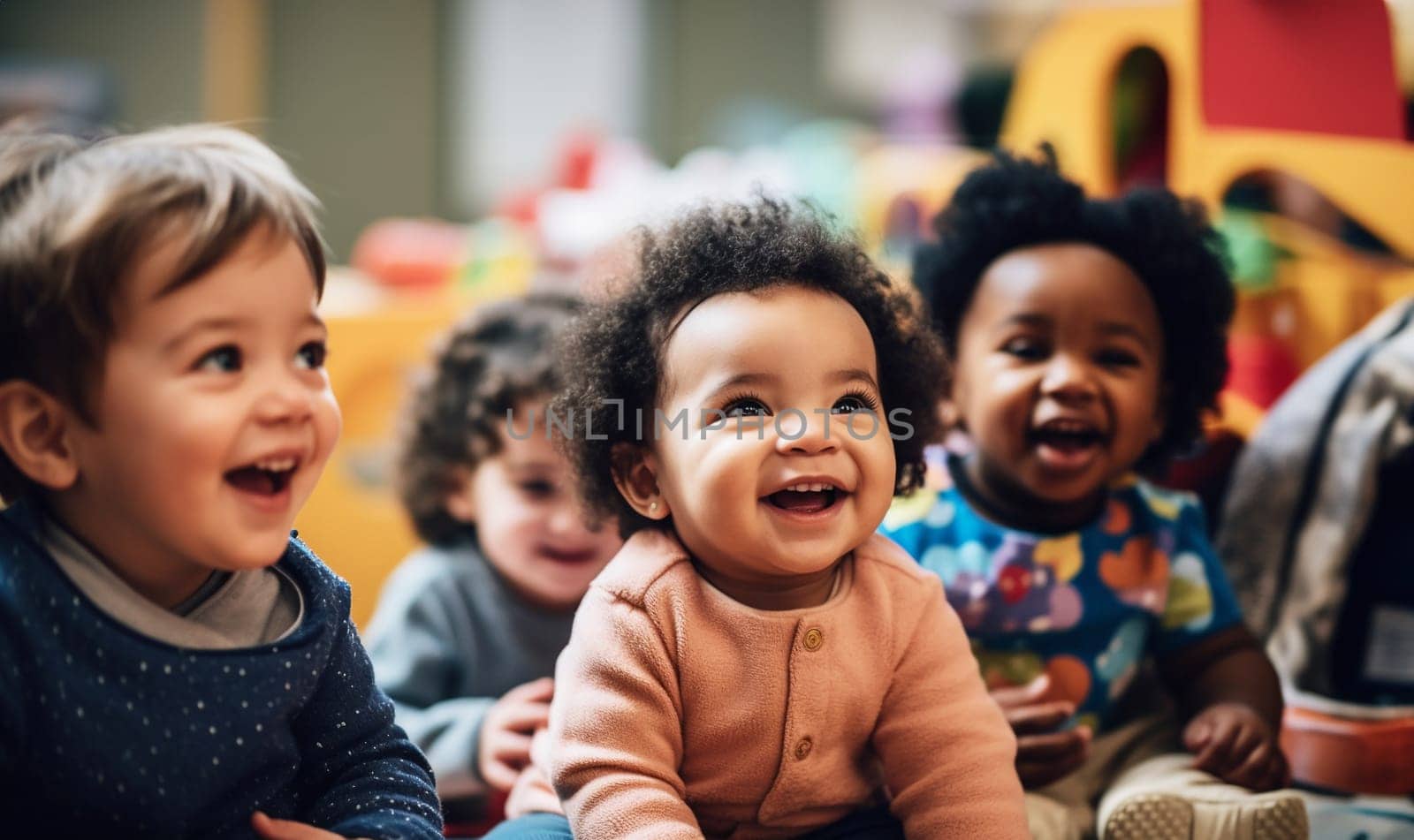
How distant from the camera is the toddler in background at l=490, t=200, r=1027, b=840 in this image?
2.73 ft

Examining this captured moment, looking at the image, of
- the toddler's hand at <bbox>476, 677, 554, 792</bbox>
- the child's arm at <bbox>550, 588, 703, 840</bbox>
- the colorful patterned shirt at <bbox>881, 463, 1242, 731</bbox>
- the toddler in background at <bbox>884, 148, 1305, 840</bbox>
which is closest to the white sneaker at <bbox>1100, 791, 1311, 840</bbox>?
the toddler in background at <bbox>884, 148, 1305, 840</bbox>

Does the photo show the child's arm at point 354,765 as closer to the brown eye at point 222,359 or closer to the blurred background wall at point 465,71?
the brown eye at point 222,359

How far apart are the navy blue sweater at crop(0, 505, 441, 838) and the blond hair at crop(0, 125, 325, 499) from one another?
10cm

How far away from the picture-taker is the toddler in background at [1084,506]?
3.59 ft

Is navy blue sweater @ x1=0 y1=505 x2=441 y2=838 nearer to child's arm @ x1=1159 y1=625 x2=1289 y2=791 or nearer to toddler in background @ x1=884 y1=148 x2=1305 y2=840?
toddler in background @ x1=884 y1=148 x2=1305 y2=840

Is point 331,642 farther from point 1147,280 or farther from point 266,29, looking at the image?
point 266,29

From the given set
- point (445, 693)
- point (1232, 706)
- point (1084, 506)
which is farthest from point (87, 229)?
point (1232, 706)

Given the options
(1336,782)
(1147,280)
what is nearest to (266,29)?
(1147,280)

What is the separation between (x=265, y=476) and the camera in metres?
0.77

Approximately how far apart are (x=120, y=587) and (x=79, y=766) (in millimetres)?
99

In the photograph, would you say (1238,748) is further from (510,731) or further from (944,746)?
(510,731)

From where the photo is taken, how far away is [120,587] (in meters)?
0.74

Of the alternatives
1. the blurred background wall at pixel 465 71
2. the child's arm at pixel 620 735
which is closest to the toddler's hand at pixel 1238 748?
the child's arm at pixel 620 735

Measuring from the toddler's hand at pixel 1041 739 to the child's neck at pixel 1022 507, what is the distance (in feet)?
0.50
